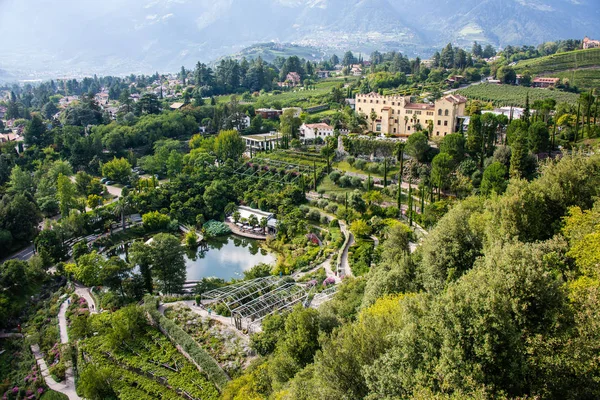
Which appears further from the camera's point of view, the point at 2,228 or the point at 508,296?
the point at 2,228

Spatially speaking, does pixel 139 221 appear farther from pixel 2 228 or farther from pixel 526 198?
pixel 526 198

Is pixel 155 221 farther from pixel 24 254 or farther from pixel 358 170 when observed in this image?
pixel 358 170

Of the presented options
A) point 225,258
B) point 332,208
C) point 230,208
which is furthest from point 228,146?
point 225,258

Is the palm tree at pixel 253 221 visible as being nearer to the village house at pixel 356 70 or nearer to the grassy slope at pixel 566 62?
the grassy slope at pixel 566 62

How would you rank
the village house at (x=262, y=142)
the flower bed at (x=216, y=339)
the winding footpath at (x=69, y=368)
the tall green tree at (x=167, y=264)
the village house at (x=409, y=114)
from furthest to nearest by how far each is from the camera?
the village house at (x=262, y=142), the village house at (x=409, y=114), the tall green tree at (x=167, y=264), the winding footpath at (x=69, y=368), the flower bed at (x=216, y=339)

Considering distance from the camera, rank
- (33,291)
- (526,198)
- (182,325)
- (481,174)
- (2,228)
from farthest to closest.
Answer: (481,174) < (2,228) < (33,291) < (182,325) < (526,198)

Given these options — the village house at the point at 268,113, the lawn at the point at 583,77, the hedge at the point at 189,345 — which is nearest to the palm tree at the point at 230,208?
the hedge at the point at 189,345

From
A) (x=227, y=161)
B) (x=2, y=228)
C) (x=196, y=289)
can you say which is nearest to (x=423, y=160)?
(x=227, y=161)
